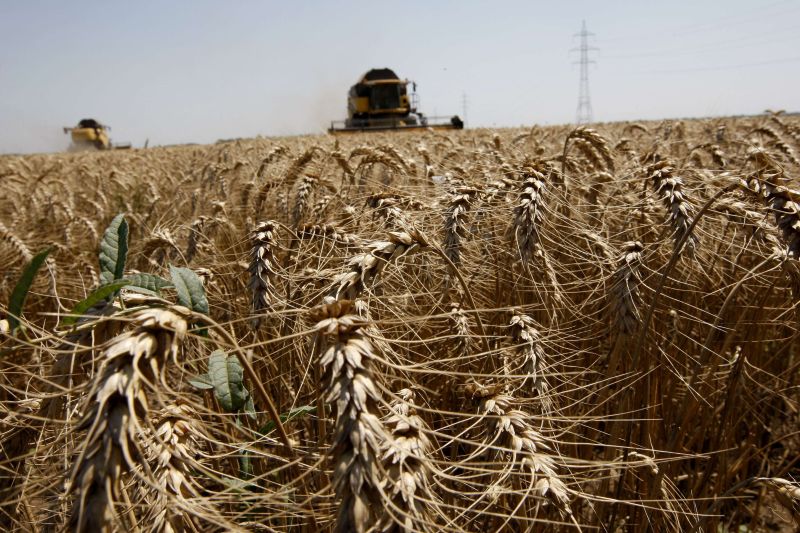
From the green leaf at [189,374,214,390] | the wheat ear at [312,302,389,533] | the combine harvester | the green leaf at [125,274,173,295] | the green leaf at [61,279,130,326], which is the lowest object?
the green leaf at [189,374,214,390]

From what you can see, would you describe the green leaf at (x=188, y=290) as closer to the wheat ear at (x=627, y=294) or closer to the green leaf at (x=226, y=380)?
the green leaf at (x=226, y=380)

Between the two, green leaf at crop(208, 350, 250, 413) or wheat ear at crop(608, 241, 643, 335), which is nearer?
green leaf at crop(208, 350, 250, 413)

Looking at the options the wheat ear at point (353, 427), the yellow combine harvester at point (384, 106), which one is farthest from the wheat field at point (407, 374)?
the yellow combine harvester at point (384, 106)

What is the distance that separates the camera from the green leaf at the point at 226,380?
132 centimetres

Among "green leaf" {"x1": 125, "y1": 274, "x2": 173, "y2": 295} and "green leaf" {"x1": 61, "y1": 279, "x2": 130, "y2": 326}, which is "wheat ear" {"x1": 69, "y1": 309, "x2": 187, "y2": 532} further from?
"green leaf" {"x1": 125, "y1": 274, "x2": 173, "y2": 295}

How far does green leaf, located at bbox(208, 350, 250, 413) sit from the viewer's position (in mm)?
1323

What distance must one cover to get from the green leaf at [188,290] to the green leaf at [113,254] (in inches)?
4.7

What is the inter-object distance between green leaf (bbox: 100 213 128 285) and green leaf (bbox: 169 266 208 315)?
120mm

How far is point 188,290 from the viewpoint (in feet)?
4.19

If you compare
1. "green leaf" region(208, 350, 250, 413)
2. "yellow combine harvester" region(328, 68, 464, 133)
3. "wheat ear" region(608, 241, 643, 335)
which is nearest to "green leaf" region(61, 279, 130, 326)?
"green leaf" region(208, 350, 250, 413)

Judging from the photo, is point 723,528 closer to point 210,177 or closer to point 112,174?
point 210,177

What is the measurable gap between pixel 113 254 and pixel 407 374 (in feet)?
2.43

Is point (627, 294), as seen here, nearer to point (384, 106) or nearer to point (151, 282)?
point (151, 282)

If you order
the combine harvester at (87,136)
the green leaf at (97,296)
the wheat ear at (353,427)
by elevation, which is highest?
the combine harvester at (87,136)
